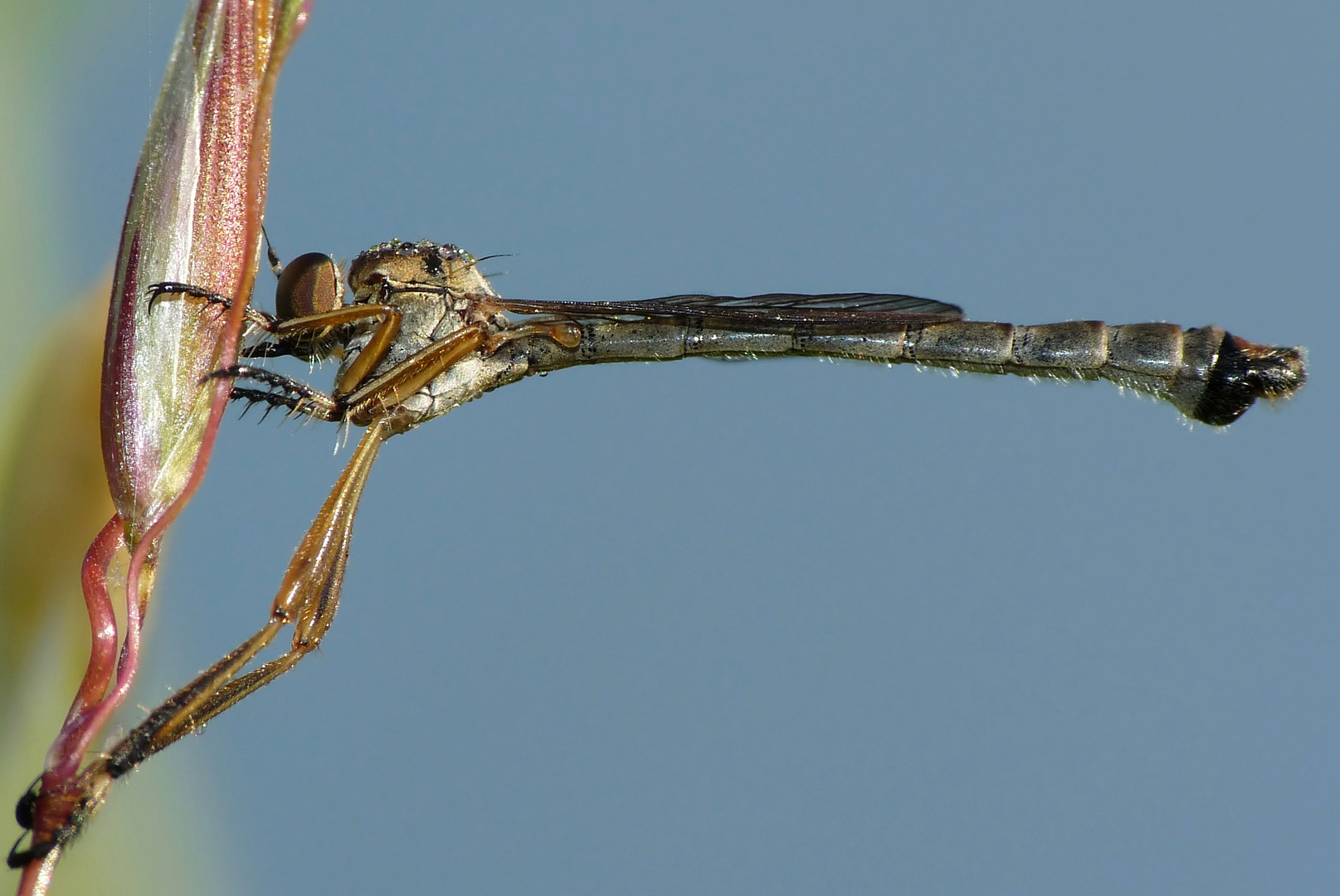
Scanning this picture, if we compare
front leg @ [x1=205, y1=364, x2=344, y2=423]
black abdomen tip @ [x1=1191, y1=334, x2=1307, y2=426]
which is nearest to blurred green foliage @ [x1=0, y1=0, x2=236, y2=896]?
front leg @ [x1=205, y1=364, x2=344, y2=423]

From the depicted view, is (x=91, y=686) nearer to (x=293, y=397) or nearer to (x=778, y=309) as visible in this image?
(x=293, y=397)

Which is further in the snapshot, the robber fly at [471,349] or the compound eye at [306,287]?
the compound eye at [306,287]

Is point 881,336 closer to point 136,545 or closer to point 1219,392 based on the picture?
Answer: point 1219,392

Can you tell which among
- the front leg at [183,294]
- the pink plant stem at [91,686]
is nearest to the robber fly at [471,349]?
the front leg at [183,294]

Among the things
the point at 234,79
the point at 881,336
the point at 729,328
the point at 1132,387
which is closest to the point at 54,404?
the point at 234,79

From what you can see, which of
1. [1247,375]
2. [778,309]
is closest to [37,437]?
[778,309]

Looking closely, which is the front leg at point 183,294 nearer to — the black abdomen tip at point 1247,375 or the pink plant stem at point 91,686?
the pink plant stem at point 91,686

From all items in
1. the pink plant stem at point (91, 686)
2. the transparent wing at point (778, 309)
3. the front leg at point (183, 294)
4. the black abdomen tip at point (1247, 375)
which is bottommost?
the pink plant stem at point (91, 686)
